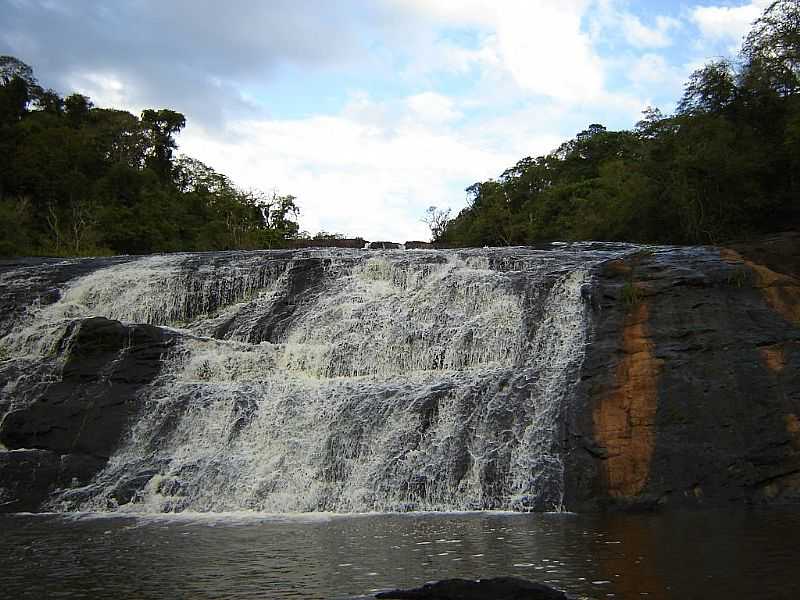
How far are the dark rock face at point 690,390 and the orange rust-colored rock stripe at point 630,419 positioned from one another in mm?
23

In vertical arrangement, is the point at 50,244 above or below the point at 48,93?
below

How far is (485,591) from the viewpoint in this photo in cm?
742

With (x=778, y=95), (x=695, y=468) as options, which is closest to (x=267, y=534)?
(x=695, y=468)

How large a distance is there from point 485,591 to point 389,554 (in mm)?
3173

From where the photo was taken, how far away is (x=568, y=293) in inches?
815

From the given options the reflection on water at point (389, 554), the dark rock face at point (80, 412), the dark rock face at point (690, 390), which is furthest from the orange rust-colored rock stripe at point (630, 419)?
the dark rock face at point (80, 412)

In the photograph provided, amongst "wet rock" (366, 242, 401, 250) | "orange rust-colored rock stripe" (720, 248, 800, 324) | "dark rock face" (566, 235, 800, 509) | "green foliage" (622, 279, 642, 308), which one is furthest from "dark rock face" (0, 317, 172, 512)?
"wet rock" (366, 242, 401, 250)

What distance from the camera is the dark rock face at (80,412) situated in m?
16.6

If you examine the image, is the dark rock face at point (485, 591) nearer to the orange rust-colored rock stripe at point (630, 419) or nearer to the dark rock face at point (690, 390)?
the dark rock face at point (690, 390)

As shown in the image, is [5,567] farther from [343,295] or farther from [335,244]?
[335,244]

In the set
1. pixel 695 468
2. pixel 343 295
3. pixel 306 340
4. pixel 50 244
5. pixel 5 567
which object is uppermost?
pixel 50 244

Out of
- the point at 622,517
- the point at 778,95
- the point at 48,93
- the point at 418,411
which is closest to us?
the point at 622,517

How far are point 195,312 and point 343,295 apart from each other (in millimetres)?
4778

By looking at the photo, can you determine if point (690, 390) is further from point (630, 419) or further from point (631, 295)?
point (631, 295)
